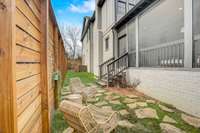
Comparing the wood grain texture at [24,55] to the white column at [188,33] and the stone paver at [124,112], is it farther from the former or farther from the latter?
the white column at [188,33]

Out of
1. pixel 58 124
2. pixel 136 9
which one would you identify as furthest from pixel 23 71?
pixel 136 9

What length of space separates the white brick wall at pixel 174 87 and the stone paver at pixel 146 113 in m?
0.75

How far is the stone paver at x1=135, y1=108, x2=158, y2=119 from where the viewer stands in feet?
12.3

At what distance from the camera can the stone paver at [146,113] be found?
12.3 ft

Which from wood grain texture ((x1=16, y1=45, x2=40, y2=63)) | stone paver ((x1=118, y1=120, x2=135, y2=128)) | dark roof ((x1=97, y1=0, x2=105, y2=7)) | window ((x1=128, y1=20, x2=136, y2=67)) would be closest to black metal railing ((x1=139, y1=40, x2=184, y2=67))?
window ((x1=128, y1=20, x2=136, y2=67))

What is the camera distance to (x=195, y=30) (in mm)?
3834

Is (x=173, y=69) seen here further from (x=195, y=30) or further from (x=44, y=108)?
(x=44, y=108)

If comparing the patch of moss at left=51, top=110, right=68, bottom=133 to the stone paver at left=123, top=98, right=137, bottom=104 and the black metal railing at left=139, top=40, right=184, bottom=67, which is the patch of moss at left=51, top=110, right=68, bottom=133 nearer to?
Answer: the stone paver at left=123, top=98, right=137, bottom=104

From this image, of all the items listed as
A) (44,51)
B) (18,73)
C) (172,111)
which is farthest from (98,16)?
(18,73)

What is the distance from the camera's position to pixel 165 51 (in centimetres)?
516

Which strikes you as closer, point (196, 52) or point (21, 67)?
point (21, 67)

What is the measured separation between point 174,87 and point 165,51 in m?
1.20

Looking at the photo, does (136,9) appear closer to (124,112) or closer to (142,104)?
(142,104)

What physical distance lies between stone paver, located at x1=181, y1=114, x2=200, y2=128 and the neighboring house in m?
0.17
